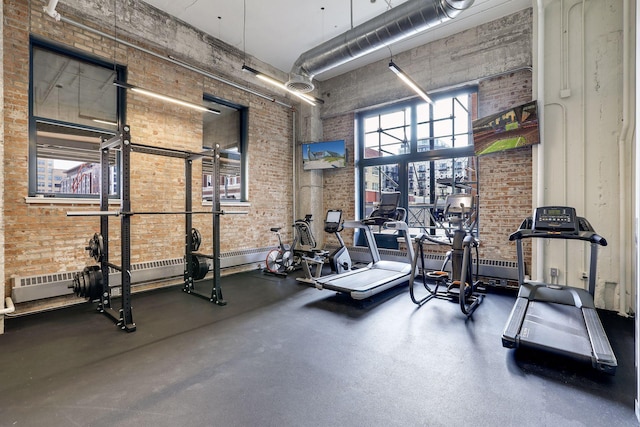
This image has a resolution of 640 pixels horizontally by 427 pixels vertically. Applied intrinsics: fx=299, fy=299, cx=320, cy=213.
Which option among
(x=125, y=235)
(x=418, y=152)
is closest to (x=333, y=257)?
(x=418, y=152)

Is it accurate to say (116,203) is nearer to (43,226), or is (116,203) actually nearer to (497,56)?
(43,226)

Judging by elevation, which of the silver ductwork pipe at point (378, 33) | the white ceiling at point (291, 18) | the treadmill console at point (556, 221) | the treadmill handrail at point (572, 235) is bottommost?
the treadmill handrail at point (572, 235)

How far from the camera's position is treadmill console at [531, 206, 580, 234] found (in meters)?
3.50

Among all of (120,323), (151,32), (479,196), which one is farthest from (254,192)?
(479,196)

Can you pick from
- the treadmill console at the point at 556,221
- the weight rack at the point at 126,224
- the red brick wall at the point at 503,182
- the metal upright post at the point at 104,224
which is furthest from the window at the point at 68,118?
the red brick wall at the point at 503,182

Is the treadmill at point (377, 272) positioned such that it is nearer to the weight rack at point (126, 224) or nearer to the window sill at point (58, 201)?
the weight rack at point (126, 224)

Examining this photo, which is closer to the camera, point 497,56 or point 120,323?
point 120,323

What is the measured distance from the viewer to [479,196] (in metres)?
5.87

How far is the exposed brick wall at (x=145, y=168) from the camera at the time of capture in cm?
410

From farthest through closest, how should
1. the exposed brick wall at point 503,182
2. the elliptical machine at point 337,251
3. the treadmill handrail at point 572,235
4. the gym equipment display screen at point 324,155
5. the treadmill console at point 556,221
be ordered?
1. the gym equipment display screen at point 324,155
2. the elliptical machine at point 337,251
3. the exposed brick wall at point 503,182
4. the treadmill console at point 556,221
5. the treadmill handrail at point 572,235

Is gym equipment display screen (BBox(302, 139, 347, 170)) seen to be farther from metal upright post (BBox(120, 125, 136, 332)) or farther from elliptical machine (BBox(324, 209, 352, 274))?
metal upright post (BBox(120, 125, 136, 332))

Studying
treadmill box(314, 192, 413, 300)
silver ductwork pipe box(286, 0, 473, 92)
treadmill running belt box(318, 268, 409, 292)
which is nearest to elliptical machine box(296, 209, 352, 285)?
treadmill box(314, 192, 413, 300)

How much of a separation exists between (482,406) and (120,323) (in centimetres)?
395

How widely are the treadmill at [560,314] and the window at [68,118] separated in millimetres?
5965
